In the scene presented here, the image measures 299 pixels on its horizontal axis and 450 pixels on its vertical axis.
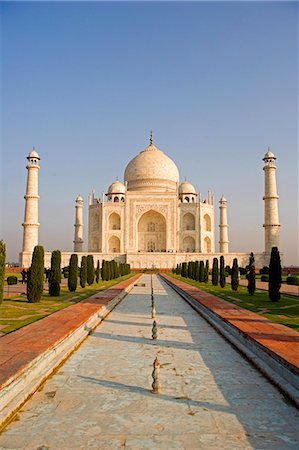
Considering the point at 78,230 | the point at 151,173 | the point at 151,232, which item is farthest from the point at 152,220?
the point at 78,230

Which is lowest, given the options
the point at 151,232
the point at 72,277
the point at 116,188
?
the point at 72,277

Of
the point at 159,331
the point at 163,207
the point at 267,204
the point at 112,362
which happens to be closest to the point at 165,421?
the point at 112,362

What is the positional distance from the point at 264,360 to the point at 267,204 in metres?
32.9

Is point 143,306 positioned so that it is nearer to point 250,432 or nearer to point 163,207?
point 250,432

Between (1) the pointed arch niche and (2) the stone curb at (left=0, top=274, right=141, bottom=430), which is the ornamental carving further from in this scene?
(2) the stone curb at (left=0, top=274, right=141, bottom=430)

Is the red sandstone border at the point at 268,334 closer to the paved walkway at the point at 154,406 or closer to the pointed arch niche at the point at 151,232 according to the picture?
the paved walkway at the point at 154,406

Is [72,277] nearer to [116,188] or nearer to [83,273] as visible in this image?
[83,273]

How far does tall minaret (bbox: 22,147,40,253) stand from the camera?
34.7m

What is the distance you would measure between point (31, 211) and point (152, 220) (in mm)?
13282

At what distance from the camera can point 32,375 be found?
368 centimetres

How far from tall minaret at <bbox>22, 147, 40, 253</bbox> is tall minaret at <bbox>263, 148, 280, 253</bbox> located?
65.5 feet

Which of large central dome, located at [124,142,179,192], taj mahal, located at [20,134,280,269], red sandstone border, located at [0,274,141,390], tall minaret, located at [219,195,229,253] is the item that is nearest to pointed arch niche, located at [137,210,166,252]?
taj mahal, located at [20,134,280,269]

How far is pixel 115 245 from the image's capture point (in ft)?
136

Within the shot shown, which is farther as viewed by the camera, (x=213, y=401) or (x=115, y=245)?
(x=115, y=245)
